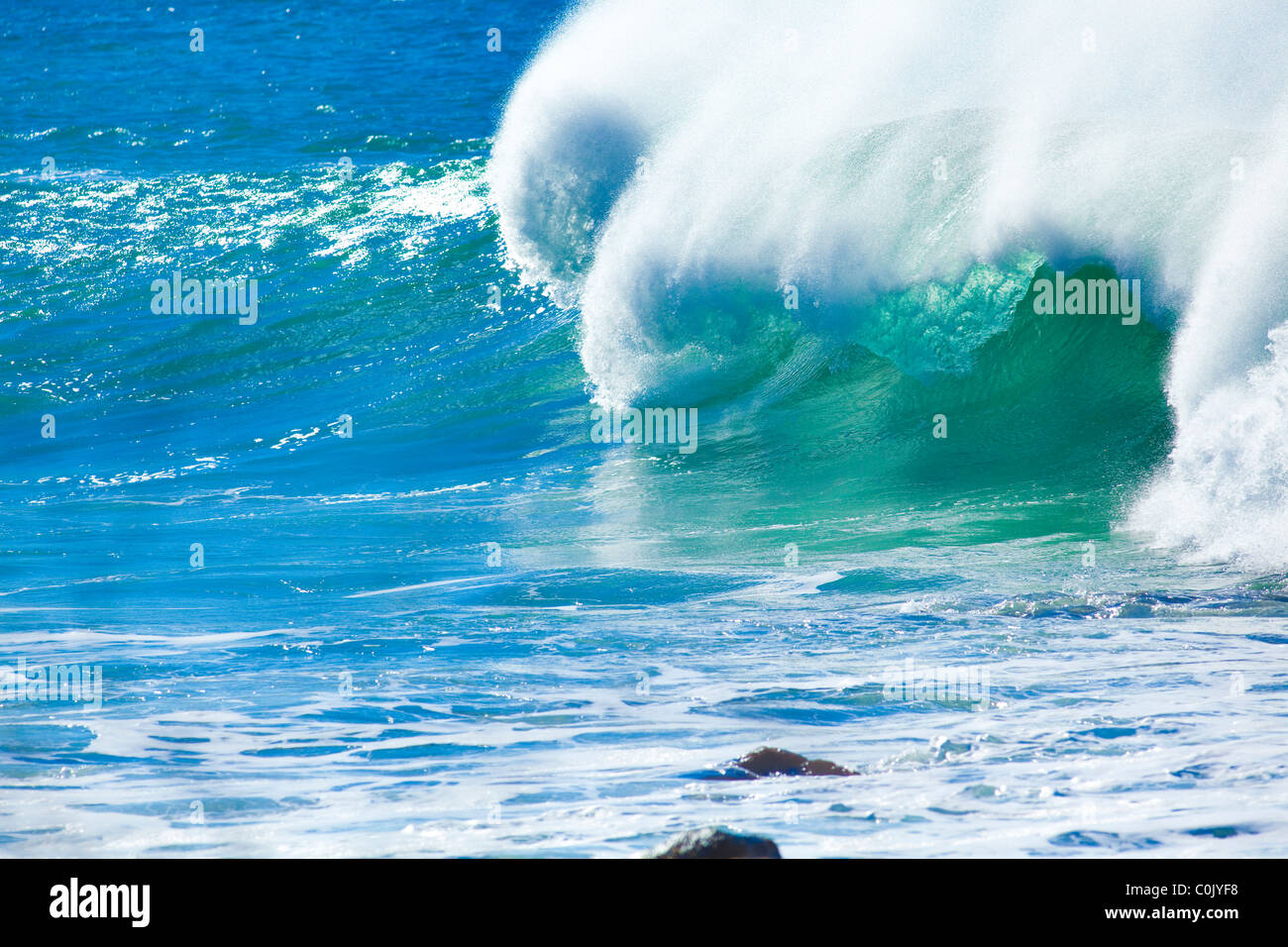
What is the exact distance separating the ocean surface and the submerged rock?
578 millimetres

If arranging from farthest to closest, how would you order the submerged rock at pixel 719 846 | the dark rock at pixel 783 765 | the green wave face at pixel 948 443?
the green wave face at pixel 948 443
the dark rock at pixel 783 765
the submerged rock at pixel 719 846

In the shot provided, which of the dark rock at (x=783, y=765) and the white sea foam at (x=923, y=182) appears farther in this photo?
the white sea foam at (x=923, y=182)

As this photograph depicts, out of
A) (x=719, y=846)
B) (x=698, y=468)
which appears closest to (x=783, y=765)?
(x=719, y=846)

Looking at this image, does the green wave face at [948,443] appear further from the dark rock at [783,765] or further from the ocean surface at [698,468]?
the dark rock at [783,765]

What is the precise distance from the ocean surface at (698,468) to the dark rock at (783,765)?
9cm

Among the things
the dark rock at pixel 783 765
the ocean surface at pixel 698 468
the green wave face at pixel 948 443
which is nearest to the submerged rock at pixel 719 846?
the ocean surface at pixel 698 468

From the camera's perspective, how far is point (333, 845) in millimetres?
3650

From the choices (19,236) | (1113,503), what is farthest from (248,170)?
(1113,503)

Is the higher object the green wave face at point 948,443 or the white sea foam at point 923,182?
the white sea foam at point 923,182

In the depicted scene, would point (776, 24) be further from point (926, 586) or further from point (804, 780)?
point (804, 780)

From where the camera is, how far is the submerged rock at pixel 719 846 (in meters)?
2.97

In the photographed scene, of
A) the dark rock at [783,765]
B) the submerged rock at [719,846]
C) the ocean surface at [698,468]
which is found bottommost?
the dark rock at [783,765]

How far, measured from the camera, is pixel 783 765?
166 inches

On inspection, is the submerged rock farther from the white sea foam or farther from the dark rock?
the white sea foam
